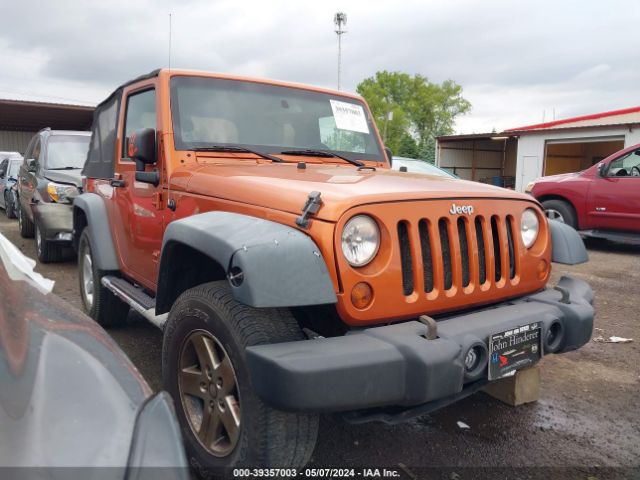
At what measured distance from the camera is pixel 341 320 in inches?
86.4

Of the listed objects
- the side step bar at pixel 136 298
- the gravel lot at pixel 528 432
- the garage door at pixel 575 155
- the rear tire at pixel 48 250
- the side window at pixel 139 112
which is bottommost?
the gravel lot at pixel 528 432

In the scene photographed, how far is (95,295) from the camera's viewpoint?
4238mm

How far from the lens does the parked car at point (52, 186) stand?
6.60 metres

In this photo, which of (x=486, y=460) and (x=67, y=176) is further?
(x=67, y=176)

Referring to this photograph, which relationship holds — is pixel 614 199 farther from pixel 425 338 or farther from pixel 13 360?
pixel 13 360

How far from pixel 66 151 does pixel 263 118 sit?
5.44m

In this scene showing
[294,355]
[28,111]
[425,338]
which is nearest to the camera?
[294,355]

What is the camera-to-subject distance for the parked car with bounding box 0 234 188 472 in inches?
39.6

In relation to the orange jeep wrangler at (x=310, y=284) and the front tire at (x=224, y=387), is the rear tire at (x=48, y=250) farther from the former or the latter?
the front tire at (x=224, y=387)

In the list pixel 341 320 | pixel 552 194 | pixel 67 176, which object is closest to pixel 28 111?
pixel 67 176

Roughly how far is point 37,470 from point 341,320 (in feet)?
4.48

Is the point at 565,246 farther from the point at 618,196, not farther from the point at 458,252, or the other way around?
the point at 618,196

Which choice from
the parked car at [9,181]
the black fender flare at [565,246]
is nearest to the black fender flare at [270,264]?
the black fender flare at [565,246]

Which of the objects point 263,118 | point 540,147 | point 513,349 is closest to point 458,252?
point 513,349
